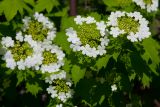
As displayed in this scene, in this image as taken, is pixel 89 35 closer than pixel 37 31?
Yes

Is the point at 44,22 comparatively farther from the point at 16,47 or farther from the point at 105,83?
the point at 105,83

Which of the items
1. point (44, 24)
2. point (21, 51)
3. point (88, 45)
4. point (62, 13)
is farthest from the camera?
point (62, 13)

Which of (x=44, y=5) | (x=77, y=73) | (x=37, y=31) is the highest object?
(x=44, y=5)

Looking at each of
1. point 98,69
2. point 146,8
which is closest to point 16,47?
point 98,69

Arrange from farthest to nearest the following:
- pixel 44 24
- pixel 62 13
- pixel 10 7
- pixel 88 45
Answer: pixel 62 13
pixel 44 24
pixel 10 7
pixel 88 45

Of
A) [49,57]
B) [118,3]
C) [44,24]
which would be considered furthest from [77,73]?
[118,3]

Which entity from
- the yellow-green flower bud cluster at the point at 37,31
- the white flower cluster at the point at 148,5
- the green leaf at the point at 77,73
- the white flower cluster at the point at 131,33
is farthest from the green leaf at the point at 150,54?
the yellow-green flower bud cluster at the point at 37,31

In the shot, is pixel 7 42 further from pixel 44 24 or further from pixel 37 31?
pixel 44 24
